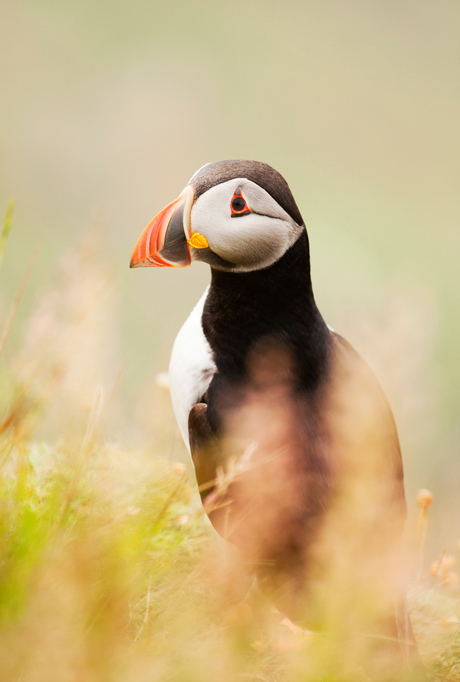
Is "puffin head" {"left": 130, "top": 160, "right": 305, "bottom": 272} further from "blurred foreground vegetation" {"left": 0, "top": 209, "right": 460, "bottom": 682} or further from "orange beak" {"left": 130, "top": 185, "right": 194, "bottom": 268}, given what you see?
"blurred foreground vegetation" {"left": 0, "top": 209, "right": 460, "bottom": 682}

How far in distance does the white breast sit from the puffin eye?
55cm

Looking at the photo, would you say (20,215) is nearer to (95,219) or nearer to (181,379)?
(181,379)

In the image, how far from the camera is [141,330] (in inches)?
291

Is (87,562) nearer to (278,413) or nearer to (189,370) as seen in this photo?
(278,413)

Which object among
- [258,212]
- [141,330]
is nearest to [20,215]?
[141,330]

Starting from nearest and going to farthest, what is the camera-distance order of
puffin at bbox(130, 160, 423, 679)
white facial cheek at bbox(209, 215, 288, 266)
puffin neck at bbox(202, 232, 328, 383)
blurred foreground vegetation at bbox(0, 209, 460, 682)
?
blurred foreground vegetation at bbox(0, 209, 460, 682), puffin at bbox(130, 160, 423, 679), white facial cheek at bbox(209, 215, 288, 266), puffin neck at bbox(202, 232, 328, 383)

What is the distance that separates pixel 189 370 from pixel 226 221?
0.60 m

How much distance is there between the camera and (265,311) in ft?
6.35

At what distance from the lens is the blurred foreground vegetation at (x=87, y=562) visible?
1.04 metres

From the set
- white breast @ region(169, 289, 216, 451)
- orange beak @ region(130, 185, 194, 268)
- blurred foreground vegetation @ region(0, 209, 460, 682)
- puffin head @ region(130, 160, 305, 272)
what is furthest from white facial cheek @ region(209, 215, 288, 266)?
blurred foreground vegetation @ region(0, 209, 460, 682)

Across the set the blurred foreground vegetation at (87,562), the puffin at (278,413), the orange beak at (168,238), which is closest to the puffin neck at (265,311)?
the puffin at (278,413)

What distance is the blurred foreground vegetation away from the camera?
1.04m

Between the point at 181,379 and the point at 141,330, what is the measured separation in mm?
5452

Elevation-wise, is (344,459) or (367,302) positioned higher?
(367,302)
